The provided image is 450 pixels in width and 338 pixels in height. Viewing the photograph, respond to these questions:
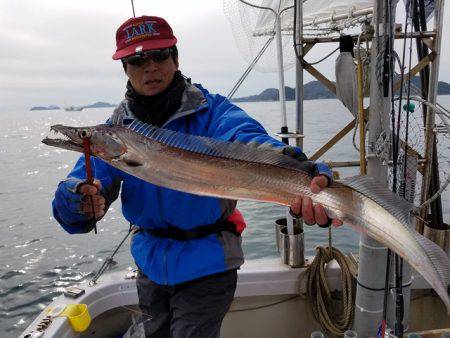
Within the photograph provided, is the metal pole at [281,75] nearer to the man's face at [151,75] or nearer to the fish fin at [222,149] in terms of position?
the man's face at [151,75]

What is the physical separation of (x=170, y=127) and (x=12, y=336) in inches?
302

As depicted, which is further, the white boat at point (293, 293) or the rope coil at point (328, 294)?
the rope coil at point (328, 294)

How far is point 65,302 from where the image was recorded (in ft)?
15.0

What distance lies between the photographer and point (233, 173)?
257 cm

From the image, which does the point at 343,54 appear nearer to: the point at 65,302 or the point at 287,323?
the point at 287,323

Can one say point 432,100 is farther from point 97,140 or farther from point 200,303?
point 97,140

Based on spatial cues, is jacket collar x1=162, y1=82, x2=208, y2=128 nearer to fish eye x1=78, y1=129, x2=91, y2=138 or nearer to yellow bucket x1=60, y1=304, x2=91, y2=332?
fish eye x1=78, y1=129, x2=91, y2=138

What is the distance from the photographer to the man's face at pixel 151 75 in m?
3.34

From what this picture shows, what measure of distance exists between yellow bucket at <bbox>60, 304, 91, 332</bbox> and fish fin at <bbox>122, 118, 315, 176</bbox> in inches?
102

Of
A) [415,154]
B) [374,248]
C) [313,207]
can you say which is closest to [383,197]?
[313,207]

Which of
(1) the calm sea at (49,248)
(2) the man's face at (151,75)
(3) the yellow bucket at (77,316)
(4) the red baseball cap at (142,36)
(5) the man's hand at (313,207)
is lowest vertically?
(1) the calm sea at (49,248)

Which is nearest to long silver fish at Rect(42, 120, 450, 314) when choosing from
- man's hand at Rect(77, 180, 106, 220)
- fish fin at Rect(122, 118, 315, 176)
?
fish fin at Rect(122, 118, 315, 176)

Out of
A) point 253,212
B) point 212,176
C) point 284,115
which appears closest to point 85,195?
point 212,176

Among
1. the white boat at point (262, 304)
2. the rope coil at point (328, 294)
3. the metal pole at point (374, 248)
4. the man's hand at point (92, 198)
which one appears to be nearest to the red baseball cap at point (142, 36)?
the man's hand at point (92, 198)
